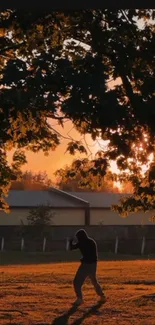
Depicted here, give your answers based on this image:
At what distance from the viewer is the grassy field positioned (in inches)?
629

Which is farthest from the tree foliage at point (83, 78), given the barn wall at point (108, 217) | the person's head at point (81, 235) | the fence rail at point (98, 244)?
the barn wall at point (108, 217)

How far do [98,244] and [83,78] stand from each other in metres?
38.6

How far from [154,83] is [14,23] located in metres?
3.21

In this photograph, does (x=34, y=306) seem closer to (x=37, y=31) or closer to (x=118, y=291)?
(x=118, y=291)

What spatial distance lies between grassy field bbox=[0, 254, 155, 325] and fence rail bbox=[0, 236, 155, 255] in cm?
2117

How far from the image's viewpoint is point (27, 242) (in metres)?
52.0

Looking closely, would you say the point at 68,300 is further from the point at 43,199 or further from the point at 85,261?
the point at 43,199

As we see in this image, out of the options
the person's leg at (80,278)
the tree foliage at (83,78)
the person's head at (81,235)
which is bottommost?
the person's leg at (80,278)

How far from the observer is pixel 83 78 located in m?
13.7

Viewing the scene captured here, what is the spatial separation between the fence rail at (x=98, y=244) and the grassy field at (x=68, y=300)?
21.2 metres

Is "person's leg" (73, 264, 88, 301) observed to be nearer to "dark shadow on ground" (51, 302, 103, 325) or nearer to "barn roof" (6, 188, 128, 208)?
"dark shadow on ground" (51, 302, 103, 325)

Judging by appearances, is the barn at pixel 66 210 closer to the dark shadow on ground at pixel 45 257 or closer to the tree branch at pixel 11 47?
the dark shadow on ground at pixel 45 257

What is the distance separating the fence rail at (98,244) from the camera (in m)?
51.1

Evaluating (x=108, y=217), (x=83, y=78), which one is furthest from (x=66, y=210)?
(x=83, y=78)
